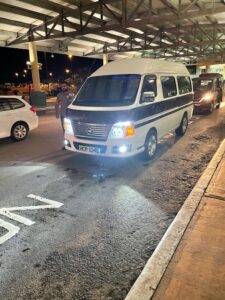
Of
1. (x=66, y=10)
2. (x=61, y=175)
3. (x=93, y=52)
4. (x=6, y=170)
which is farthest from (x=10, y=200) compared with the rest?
(x=93, y=52)

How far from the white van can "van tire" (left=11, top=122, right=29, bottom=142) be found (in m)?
3.70

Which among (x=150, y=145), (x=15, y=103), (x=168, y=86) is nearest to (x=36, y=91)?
(x=15, y=103)

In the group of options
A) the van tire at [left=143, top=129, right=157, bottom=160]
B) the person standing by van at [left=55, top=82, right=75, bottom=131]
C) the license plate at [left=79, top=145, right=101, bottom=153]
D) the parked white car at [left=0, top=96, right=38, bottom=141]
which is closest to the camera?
the license plate at [left=79, top=145, right=101, bottom=153]

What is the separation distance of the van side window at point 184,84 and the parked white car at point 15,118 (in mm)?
5558

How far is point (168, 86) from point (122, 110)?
8.38 feet

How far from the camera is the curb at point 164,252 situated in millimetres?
2564

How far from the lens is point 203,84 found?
15.4 m

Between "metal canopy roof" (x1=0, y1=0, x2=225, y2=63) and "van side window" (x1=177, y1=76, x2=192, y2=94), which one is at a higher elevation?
"metal canopy roof" (x1=0, y1=0, x2=225, y2=63)

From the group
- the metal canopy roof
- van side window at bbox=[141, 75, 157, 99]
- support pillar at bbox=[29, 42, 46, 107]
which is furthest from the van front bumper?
support pillar at bbox=[29, 42, 46, 107]

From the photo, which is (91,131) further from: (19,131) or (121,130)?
(19,131)

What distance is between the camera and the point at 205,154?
23.9 ft

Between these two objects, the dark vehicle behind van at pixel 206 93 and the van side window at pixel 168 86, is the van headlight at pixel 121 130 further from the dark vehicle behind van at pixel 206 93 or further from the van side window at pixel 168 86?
Answer: the dark vehicle behind van at pixel 206 93

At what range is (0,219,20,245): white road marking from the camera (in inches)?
142

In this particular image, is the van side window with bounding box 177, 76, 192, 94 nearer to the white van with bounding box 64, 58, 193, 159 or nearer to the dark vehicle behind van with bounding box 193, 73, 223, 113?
the white van with bounding box 64, 58, 193, 159
